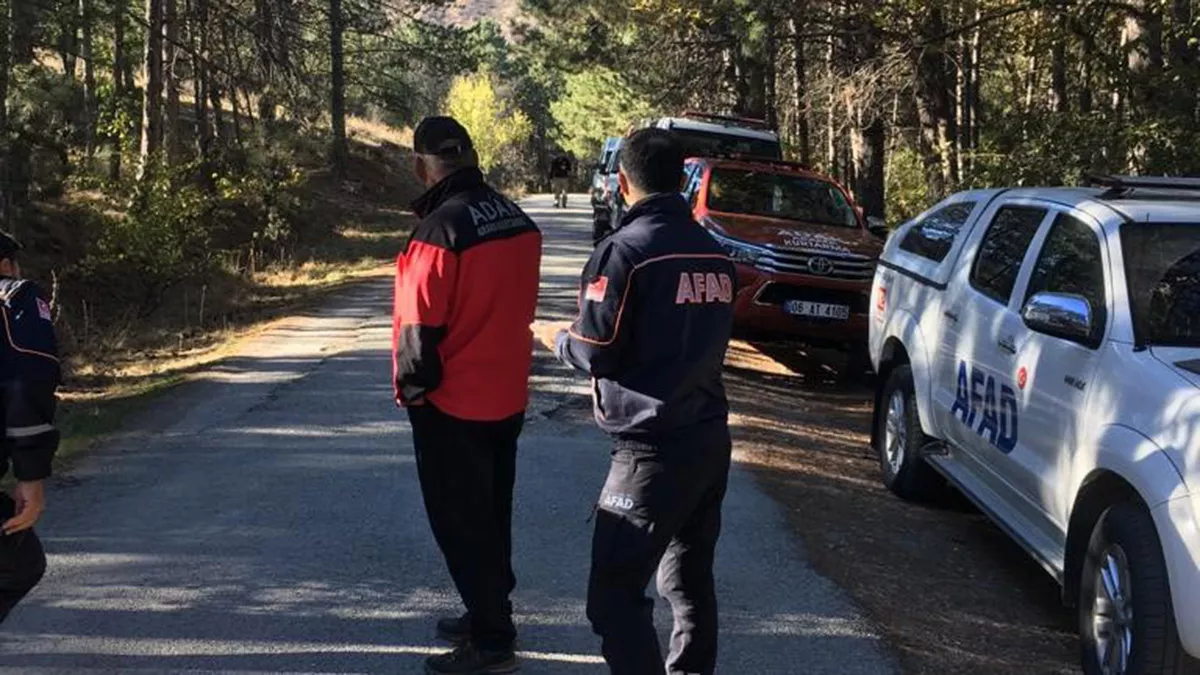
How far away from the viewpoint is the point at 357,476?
20.8 ft

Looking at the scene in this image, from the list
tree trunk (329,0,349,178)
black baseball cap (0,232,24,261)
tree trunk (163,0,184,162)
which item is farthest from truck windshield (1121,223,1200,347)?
tree trunk (329,0,349,178)

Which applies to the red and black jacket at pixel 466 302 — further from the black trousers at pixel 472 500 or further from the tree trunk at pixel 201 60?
the tree trunk at pixel 201 60

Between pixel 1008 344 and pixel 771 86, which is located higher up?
pixel 771 86

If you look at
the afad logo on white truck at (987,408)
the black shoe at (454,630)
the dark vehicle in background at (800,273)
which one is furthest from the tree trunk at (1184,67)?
the black shoe at (454,630)

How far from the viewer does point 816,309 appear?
9.70 m

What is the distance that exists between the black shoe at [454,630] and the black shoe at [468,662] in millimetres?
240

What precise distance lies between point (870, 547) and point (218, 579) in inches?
129

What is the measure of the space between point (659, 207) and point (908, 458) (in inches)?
152

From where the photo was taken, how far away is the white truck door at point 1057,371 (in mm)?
4301

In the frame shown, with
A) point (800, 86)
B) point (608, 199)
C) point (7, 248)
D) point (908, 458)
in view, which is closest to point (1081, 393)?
point (908, 458)

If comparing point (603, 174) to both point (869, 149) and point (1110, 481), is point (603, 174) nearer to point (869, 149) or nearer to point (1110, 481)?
point (869, 149)

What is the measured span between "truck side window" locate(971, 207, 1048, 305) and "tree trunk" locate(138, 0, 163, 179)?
1541 cm

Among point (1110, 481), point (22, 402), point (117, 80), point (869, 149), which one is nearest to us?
point (22, 402)

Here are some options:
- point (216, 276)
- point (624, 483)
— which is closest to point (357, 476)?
point (624, 483)
